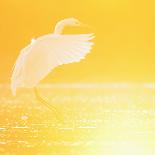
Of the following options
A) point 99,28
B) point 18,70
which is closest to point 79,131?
point 18,70

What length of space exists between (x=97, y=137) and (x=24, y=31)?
59928mm

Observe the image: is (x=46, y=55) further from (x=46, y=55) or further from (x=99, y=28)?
(x=99, y=28)

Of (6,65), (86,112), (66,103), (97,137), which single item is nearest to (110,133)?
(97,137)

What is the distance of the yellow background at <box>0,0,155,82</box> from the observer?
64500mm

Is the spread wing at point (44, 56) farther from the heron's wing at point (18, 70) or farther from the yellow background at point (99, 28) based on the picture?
the yellow background at point (99, 28)

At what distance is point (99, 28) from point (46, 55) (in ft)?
199

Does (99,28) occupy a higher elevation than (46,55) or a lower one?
lower

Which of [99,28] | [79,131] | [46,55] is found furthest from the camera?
[99,28]

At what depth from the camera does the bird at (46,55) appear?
1706 cm

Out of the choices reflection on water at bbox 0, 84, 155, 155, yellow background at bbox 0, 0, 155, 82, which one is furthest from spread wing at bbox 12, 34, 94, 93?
yellow background at bbox 0, 0, 155, 82

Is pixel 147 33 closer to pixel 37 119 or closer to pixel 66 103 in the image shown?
pixel 66 103

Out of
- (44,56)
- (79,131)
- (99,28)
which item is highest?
(44,56)

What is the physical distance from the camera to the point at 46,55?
59.0ft

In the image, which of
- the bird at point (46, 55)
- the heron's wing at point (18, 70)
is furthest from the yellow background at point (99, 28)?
the heron's wing at point (18, 70)
